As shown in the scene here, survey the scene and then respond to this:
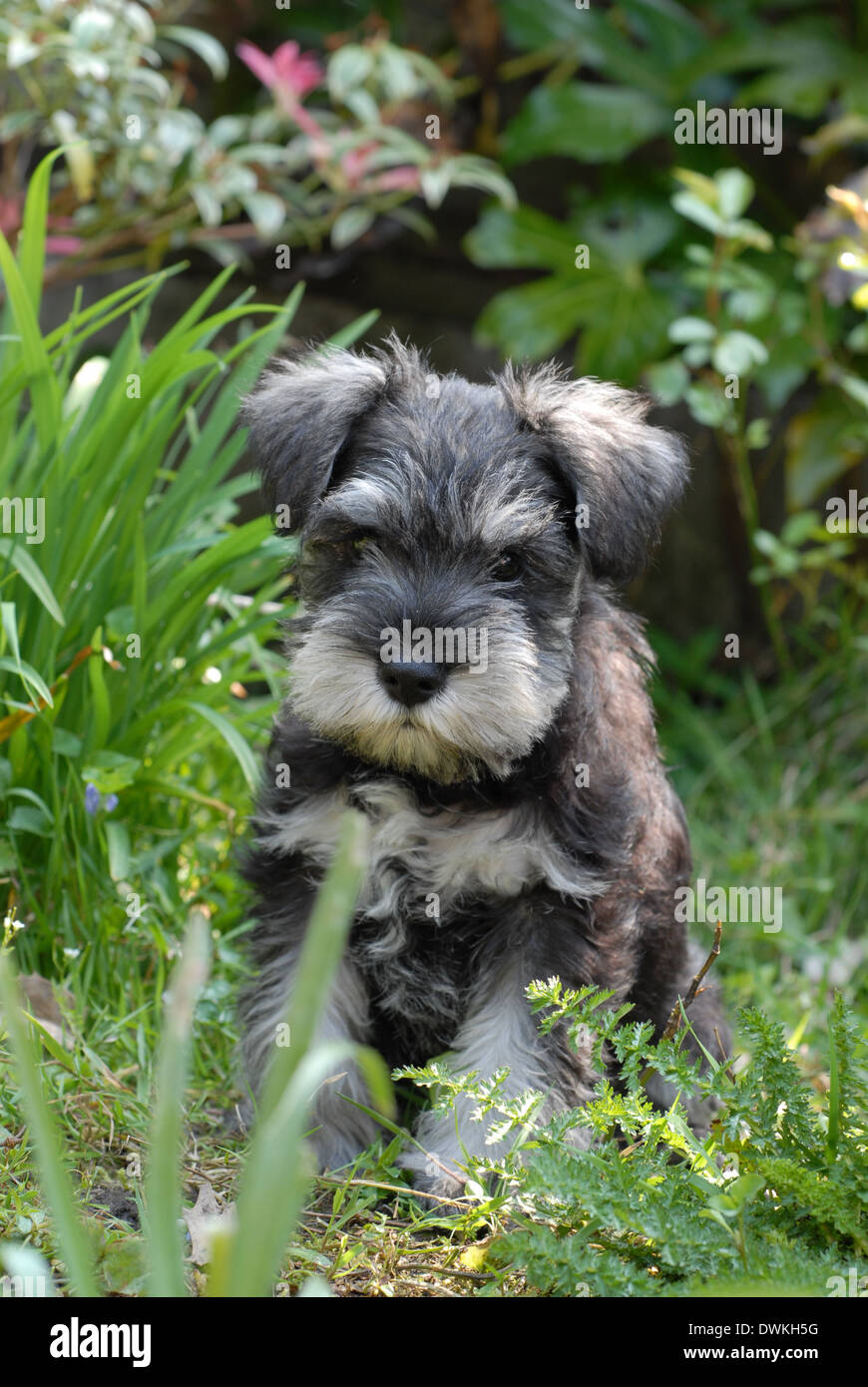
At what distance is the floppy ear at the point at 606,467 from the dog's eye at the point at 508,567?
6.4 inches

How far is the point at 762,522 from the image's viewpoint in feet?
24.6

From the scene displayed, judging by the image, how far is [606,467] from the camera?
309cm

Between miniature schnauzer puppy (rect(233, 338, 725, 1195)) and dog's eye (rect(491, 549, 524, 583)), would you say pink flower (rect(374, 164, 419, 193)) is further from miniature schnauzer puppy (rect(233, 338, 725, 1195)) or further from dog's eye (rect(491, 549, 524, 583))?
dog's eye (rect(491, 549, 524, 583))

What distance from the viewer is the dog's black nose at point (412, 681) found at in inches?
106

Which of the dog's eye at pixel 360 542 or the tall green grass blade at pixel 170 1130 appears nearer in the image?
the tall green grass blade at pixel 170 1130

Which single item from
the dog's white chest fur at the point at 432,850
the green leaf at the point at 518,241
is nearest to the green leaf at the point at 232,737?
the dog's white chest fur at the point at 432,850

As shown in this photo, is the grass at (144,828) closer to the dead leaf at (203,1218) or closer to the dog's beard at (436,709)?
A: the dead leaf at (203,1218)

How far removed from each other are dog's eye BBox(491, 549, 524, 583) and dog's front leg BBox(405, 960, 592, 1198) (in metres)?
0.86

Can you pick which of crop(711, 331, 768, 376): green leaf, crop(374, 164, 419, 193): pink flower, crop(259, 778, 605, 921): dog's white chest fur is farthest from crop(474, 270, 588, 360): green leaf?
crop(259, 778, 605, 921): dog's white chest fur

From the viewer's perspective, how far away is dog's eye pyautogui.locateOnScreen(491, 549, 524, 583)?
118 inches

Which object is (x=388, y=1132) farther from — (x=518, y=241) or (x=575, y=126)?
(x=575, y=126)

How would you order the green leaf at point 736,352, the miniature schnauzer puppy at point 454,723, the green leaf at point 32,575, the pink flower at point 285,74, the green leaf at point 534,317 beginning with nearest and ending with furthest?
the miniature schnauzer puppy at point 454,723, the green leaf at point 32,575, the green leaf at point 736,352, the pink flower at point 285,74, the green leaf at point 534,317

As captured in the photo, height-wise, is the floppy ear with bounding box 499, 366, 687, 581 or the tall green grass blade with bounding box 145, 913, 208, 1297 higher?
the floppy ear with bounding box 499, 366, 687, 581

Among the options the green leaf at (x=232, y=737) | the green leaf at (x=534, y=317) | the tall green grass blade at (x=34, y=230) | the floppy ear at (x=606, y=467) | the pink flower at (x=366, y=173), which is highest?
the pink flower at (x=366, y=173)
